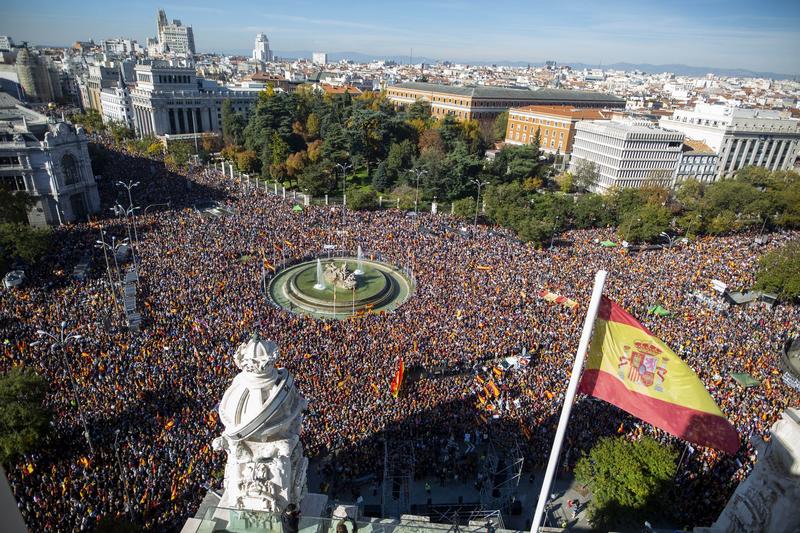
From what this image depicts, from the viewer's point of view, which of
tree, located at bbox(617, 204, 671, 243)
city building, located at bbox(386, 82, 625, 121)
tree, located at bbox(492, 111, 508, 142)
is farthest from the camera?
city building, located at bbox(386, 82, 625, 121)

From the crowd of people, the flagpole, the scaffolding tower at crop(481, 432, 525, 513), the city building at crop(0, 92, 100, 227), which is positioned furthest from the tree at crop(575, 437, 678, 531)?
the city building at crop(0, 92, 100, 227)

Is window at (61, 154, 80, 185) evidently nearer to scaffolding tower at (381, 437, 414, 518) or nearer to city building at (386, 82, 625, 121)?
scaffolding tower at (381, 437, 414, 518)

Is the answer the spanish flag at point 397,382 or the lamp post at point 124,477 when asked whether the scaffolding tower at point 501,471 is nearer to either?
the spanish flag at point 397,382

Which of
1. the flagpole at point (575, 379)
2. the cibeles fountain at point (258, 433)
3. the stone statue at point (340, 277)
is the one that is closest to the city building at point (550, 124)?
the stone statue at point (340, 277)

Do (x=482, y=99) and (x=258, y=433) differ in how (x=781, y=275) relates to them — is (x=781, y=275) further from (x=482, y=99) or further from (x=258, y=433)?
(x=482, y=99)

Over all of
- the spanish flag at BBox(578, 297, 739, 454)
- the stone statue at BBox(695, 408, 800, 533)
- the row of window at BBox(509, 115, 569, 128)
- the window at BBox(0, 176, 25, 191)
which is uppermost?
the spanish flag at BBox(578, 297, 739, 454)

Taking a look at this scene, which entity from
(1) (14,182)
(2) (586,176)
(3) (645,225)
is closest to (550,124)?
(2) (586,176)

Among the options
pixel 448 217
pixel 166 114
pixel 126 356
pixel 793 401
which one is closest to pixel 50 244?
pixel 126 356
